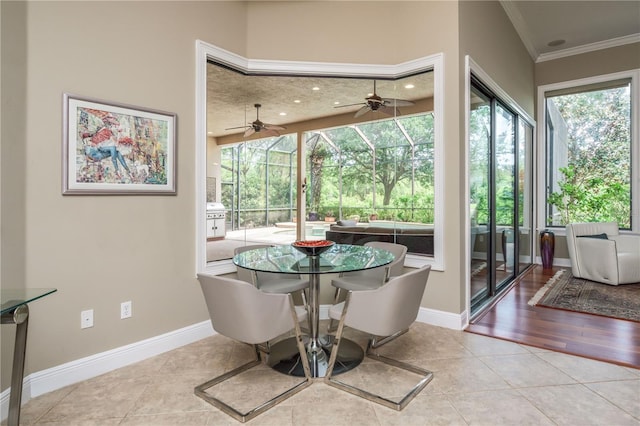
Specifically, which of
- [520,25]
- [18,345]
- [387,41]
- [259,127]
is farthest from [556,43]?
[18,345]

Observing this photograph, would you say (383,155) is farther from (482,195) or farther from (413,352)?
(413,352)

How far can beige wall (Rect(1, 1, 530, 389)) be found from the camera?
7.00ft

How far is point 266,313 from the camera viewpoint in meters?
2.06

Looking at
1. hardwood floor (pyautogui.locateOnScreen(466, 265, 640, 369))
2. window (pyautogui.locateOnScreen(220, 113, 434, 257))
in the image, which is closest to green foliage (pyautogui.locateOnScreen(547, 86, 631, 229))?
hardwood floor (pyautogui.locateOnScreen(466, 265, 640, 369))

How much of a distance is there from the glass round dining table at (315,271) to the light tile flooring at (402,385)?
14 cm

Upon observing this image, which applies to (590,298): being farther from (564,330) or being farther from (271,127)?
(271,127)

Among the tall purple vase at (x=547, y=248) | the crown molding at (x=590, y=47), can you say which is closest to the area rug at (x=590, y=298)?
the tall purple vase at (x=547, y=248)

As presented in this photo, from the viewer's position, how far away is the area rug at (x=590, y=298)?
12.1 feet

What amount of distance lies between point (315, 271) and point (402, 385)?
89cm

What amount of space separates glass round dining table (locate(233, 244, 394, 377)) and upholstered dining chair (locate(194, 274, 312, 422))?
0.79 feet

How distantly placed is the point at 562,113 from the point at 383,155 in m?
4.37

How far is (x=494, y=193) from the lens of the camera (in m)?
4.22

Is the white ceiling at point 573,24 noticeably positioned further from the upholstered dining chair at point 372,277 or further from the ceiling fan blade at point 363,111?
the upholstered dining chair at point 372,277

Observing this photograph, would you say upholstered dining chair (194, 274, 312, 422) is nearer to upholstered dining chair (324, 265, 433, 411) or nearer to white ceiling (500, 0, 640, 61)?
upholstered dining chair (324, 265, 433, 411)
